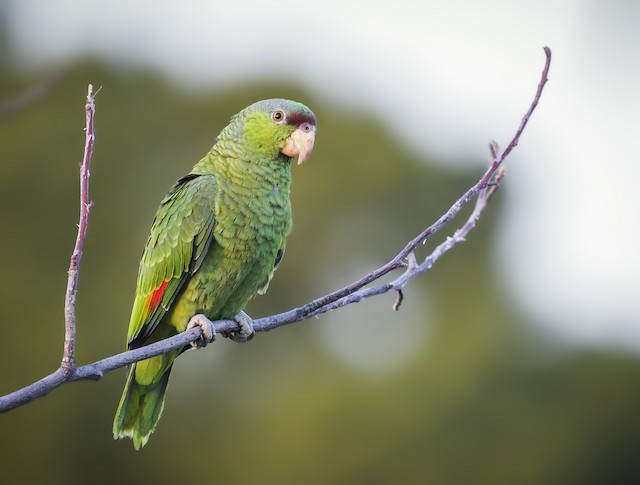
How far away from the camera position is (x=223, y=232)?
12.6 feet

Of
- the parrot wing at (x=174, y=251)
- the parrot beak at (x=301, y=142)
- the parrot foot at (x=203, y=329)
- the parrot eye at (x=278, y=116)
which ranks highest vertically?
the parrot eye at (x=278, y=116)

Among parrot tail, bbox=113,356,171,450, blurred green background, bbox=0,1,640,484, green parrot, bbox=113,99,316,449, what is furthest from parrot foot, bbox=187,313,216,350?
blurred green background, bbox=0,1,640,484

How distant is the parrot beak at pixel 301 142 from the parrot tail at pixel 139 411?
1314 mm

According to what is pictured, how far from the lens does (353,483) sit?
38.6 ft

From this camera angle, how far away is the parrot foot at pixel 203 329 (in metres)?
3.64

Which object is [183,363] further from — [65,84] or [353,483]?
[65,84]

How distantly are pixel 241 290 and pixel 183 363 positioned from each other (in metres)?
8.97

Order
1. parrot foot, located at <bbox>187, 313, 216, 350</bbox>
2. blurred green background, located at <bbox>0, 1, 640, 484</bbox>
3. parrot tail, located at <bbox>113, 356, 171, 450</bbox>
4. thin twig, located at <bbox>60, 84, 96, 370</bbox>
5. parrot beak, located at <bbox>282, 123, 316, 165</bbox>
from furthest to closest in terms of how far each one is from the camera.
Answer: blurred green background, located at <bbox>0, 1, 640, 484</bbox> → parrot tail, located at <bbox>113, 356, 171, 450</bbox> → parrot beak, located at <bbox>282, 123, 316, 165</bbox> → parrot foot, located at <bbox>187, 313, 216, 350</bbox> → thin twig, located at <bbox>60, 84, 96, 370</bbox>

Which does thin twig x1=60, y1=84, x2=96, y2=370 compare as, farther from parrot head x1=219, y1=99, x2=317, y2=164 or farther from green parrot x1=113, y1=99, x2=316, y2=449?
parrot head x1=219, y1=99, x2=317, y2=164

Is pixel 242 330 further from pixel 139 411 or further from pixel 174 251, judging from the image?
pixel 139 411

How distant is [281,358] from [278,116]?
10.6 meters

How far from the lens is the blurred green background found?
11.9 meters

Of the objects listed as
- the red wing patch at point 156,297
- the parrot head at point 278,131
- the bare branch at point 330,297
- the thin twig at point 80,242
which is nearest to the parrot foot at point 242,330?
the bare branch at point 330,297

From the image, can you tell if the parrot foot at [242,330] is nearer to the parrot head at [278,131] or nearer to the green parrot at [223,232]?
the green parrot at [223,232]
